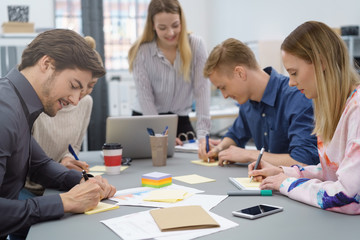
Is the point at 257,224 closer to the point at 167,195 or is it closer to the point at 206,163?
the point at 167,195

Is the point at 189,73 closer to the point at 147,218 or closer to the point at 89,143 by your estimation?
the point at 147,218

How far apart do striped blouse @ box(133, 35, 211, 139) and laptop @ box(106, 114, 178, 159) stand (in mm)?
510

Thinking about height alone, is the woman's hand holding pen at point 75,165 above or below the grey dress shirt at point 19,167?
below

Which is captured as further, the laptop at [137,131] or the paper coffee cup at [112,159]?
the laptop at [137,131]

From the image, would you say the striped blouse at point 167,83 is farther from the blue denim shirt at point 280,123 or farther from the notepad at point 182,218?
the notepad at point 182,218

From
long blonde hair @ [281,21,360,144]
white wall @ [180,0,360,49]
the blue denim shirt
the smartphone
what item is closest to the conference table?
the smartphone

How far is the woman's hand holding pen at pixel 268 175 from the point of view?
1.29 metres

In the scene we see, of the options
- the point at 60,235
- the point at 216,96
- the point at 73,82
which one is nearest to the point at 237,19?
the point at 216,96

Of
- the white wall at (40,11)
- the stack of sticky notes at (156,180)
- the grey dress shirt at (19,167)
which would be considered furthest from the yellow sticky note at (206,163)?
the white wall at (40,11)

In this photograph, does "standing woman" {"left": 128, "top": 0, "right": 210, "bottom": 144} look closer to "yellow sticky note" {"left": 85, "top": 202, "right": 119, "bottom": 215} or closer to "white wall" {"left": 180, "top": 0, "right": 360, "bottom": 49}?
"yellow sticky note" {"left": 85, "top": 202, "right": 119, "bottom": 215}

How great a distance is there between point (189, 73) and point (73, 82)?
54.3 inches

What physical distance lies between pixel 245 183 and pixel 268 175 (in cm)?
9

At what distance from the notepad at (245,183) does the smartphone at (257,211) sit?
224 mm

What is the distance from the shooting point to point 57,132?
1.91m
